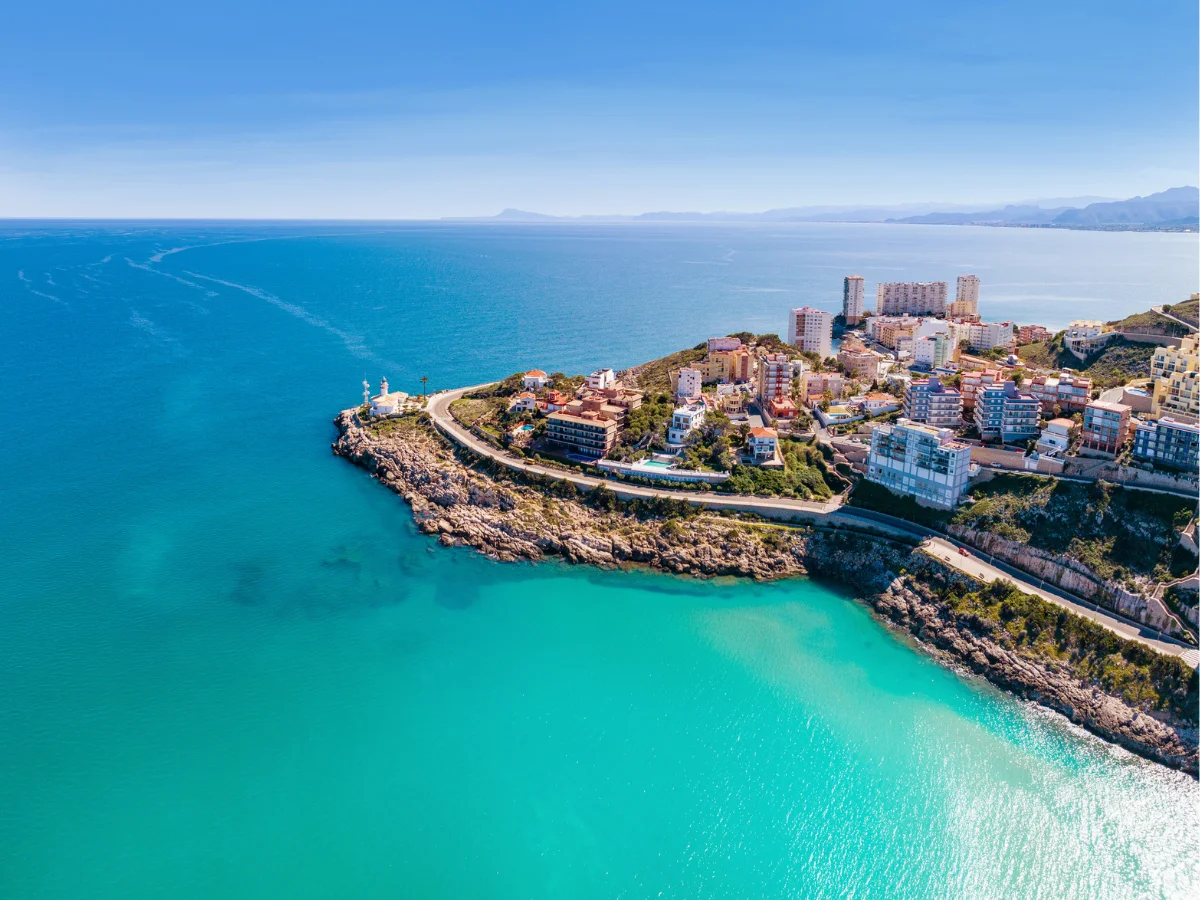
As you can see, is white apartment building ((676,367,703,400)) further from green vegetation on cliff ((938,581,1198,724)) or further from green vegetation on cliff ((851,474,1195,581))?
green vegetation on cliff ((938,581,1198,724))

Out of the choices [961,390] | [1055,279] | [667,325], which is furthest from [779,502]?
[1055,279]

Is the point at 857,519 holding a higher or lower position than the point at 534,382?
lower

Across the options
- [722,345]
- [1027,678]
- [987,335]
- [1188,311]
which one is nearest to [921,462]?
[1027,678]

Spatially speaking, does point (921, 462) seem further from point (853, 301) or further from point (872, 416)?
point (853, 301)

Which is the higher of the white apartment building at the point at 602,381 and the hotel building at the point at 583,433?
the white apartment building at the point at 602,381

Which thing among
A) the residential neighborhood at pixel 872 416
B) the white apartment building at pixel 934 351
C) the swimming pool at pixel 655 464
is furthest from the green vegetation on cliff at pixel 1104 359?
the swimming pool at pixel 655 464

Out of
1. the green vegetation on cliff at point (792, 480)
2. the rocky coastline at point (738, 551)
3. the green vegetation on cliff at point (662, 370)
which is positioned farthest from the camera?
the green vegetation on cliff at point (662, 370)

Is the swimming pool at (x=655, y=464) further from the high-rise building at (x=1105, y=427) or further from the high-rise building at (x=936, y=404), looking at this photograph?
the high-rise building at (x=1105, y=427)
